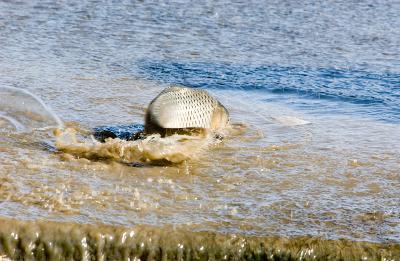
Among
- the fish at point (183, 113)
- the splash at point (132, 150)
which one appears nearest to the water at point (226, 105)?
the splash at point (132, 150)

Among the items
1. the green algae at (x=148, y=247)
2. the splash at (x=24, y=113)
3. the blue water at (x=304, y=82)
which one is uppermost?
the green algae at (x=148, y=247)

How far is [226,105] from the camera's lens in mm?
6777

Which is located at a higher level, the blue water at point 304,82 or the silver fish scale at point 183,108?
the silver fish scale at point 183,108

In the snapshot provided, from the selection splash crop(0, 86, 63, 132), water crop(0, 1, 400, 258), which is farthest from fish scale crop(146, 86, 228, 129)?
splash crop(0, 86, 63, 132)

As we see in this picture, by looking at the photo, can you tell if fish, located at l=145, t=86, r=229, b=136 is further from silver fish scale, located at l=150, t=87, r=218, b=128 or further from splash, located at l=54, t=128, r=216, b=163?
splash, located at l=54, t=128, r=216, b=163

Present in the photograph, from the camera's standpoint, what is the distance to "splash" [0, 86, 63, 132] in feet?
18.5

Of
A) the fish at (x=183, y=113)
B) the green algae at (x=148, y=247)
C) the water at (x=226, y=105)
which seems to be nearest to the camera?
the green algae at (x=148, y=247)

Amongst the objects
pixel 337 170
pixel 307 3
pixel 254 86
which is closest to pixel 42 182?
pixel 337 170

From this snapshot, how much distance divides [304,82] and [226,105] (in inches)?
44.8

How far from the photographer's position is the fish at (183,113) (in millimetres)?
5441

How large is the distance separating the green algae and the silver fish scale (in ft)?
5.53

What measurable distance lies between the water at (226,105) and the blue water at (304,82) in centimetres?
2

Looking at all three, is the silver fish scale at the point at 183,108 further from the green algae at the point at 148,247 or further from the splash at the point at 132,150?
the green algae at the point at 148,247

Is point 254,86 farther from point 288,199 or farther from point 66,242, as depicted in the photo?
point 66,242
